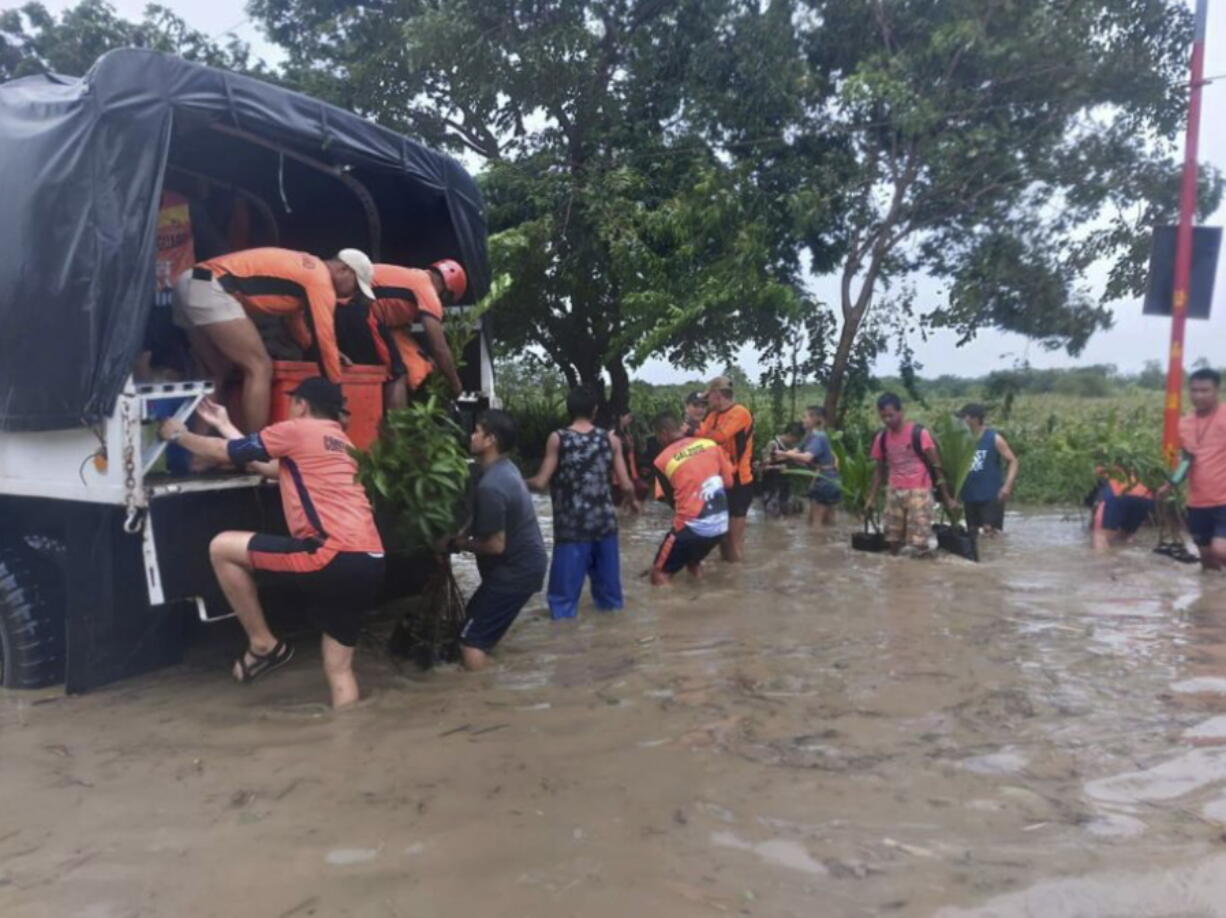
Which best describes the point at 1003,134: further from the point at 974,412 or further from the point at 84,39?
the point at 84,39

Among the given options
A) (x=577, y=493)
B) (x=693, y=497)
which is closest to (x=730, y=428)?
(x=693, y=497)

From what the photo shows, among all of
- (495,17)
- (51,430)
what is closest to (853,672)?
(51,430)

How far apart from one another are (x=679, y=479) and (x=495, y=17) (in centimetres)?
855

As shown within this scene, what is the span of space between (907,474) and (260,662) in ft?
17.4

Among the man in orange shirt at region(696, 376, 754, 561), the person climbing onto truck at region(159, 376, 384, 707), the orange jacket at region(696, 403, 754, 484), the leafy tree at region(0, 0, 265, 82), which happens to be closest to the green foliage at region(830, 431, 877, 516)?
the man in orange shirt at region(696, 376, 754, 561)

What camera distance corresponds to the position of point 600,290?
14.7 metres

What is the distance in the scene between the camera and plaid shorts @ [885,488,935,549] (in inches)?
332

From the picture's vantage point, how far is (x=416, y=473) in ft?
16.0

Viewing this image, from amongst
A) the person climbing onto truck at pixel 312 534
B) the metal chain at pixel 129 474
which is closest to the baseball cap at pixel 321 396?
the person climbing onto truck at pixel 312 534

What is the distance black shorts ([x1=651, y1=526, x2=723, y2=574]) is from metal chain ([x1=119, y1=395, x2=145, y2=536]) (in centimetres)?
371

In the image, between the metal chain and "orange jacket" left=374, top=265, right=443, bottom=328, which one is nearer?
the metal chain

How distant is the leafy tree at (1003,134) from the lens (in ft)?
40.8

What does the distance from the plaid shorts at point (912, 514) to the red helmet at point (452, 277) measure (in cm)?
400

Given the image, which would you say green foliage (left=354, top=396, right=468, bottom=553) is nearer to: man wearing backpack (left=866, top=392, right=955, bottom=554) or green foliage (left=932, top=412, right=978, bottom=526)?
man wearing backpack (left=866, top=392, right=955, bottom=554)
